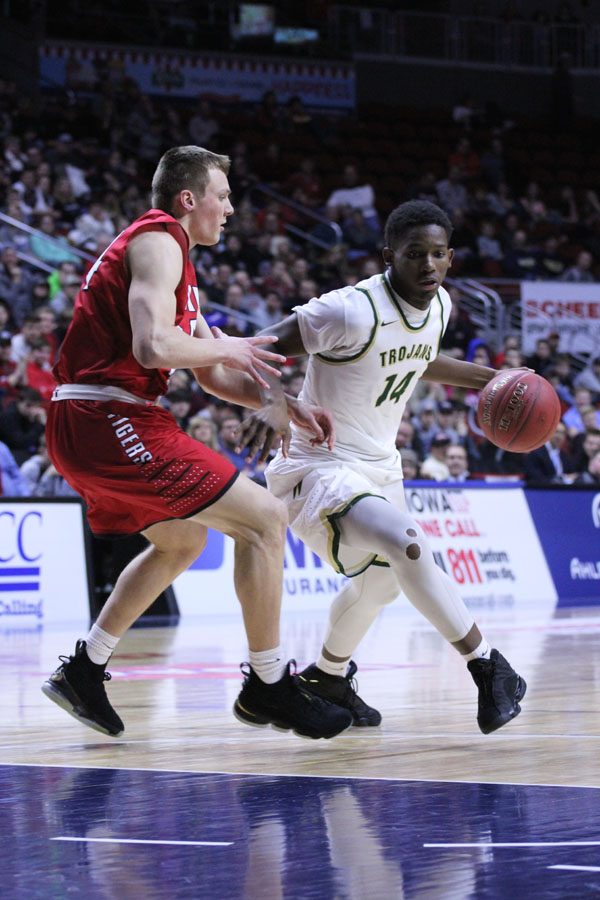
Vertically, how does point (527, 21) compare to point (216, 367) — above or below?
above

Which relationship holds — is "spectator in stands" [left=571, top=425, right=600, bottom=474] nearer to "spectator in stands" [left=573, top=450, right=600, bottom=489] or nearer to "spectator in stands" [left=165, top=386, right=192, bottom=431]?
"spectator in stands" [left=573, top=450, right=600, bottom=489]

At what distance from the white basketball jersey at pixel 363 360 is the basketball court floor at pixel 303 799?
103cm

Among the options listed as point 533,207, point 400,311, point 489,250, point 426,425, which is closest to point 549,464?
point 426,425

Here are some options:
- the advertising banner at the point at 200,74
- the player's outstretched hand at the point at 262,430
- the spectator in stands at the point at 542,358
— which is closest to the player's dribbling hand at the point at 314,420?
Result: the player's outstretched hand at the point at 262,430

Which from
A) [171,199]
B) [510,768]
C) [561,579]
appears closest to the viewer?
[510,768]

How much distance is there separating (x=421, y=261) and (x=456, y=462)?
337 inches

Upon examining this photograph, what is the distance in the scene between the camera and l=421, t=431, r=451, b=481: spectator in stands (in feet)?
44.8

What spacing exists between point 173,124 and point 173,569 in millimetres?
16745

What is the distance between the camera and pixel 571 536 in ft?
45.9

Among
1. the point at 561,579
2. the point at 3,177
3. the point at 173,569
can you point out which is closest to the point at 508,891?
the point at 173,569

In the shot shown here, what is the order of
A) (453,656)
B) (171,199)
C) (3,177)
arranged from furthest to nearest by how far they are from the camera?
(3,177), (453,656), (171,199)

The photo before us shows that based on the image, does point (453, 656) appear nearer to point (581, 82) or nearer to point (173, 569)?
point (173, 569)

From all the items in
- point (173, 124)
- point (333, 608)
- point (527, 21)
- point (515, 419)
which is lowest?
point (333, 608)

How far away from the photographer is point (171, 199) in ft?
15.9
